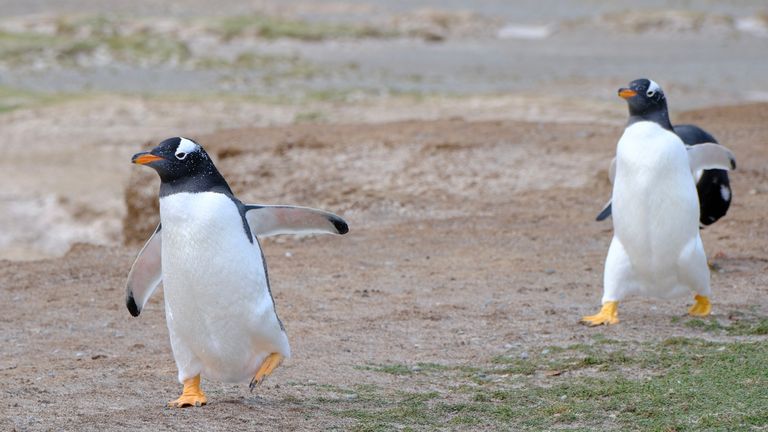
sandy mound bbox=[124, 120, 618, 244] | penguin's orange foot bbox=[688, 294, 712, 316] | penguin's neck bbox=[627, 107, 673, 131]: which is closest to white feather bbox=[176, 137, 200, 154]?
penguin's neck bbox=[627, 107, 673, 131]

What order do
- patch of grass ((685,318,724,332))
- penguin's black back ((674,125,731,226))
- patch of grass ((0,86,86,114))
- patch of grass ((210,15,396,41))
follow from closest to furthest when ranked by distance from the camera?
patch of grass ((685,318,724,332))
penguin's black back ((674,125,731,226))
patch of grass ((0,86,86,114))
patch of grass ((210,15,396,41))

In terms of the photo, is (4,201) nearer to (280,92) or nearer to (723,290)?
(280,92)

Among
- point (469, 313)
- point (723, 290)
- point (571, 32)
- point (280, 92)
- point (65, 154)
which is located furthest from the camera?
point (571, 32)

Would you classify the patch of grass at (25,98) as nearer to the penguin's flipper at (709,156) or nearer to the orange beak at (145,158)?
the penguin's flipper at (709,156)

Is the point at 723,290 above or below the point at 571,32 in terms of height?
above

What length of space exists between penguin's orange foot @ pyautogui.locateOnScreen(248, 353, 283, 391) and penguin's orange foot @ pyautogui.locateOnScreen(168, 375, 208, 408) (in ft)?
0.75

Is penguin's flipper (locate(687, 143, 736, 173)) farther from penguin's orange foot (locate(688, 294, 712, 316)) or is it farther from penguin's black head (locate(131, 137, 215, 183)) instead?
penguin's black head (locate(131, 137, 215, 183))

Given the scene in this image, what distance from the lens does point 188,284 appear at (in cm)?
577

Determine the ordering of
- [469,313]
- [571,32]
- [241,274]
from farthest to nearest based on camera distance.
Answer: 1. [571,32]
2. [469,313]
3. [241,274]

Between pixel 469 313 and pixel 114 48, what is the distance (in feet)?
63.6

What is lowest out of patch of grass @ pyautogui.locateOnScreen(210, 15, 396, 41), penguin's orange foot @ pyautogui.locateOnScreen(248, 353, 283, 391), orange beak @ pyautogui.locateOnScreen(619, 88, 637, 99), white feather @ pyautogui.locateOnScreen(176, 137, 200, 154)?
patch of grass @ pyautogui.locateOnScreen(210, 15, 396, 41)

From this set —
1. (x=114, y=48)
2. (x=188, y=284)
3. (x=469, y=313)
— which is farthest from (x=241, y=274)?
(x=114, y=48)

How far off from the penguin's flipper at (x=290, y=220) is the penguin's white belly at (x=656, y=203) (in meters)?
2.11

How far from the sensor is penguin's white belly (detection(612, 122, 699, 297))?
7.38 m
